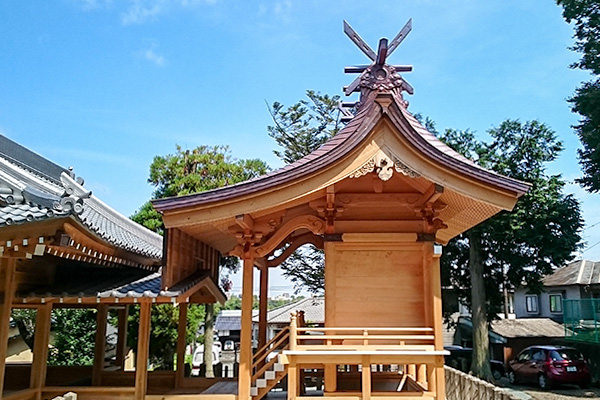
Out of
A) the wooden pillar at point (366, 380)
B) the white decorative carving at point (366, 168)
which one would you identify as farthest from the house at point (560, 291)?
the white decorative carving at point (366, 168)

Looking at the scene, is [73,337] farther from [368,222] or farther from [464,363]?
[464,363]

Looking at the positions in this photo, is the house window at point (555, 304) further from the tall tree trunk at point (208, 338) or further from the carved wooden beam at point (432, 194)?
the carved wooden beam at point (432, 194)

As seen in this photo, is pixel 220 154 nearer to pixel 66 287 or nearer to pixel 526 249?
pixel 66 287

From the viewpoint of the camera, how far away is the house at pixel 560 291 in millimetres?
26172

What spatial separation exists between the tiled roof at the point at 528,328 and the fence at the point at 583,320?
5381mm

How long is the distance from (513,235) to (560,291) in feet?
36.1

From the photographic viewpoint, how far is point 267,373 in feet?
23.3

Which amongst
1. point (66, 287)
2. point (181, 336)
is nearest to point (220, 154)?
point (181, 336)

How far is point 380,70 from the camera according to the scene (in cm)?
782

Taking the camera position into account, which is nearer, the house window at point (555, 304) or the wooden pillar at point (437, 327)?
the wooden pillar at point (437, 327)

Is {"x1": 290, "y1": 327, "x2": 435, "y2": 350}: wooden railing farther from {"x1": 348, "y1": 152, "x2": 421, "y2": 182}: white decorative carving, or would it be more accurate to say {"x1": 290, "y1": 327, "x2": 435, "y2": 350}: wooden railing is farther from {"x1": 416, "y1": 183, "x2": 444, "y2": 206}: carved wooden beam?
{"x1": 348, "y1": 152, "x2": 421, "y2": 182}: white decorative carving

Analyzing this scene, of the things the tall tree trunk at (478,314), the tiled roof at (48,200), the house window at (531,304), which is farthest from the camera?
the house window at (531,304)

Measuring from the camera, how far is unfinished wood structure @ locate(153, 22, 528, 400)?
259 inches

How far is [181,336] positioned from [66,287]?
3183mm
